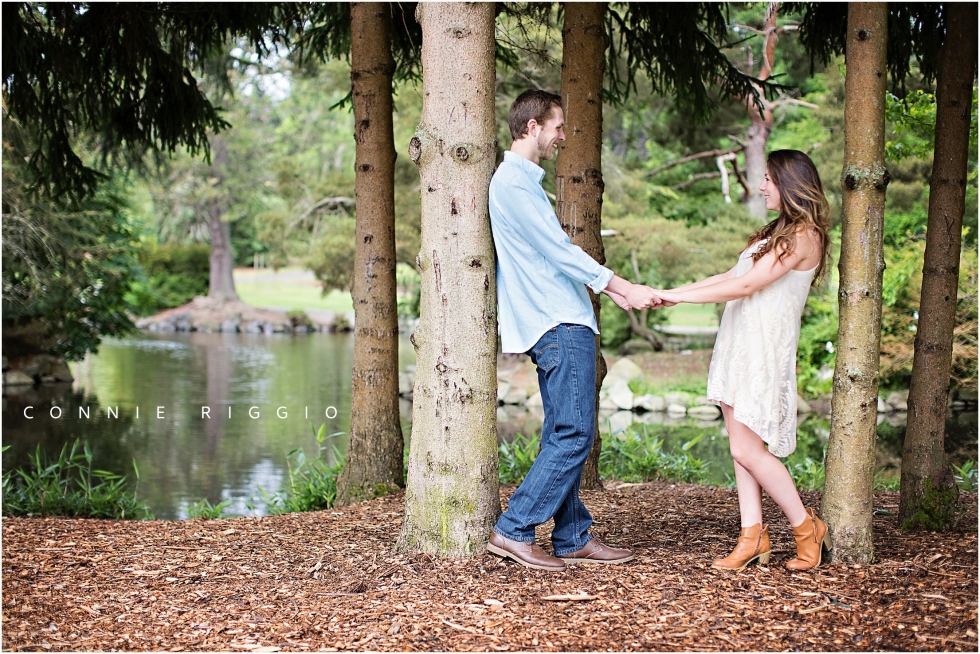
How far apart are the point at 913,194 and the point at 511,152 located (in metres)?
13.3

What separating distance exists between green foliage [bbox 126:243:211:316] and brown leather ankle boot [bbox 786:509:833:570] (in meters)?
29.1

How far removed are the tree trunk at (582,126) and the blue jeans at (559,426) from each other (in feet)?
5.78

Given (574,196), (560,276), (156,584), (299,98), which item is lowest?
(156,584)

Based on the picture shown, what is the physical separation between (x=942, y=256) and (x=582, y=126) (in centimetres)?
192

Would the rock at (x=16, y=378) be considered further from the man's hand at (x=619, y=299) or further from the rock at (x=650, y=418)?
the man's hand at (x=619, y=299)

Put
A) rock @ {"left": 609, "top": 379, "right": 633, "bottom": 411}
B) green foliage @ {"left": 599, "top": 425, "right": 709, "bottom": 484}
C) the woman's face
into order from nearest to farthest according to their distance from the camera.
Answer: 1. the woman's face
2. green foliage @ {"left": 599, "top": 425, "right": 709, "bottom": 484}
3. rock @ {"left": 609, "top": 379, "right": 633, "bottom": 411}

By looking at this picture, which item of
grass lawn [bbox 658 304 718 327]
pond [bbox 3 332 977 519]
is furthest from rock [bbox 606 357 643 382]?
grass lawn [bbox 658 304 718 327]

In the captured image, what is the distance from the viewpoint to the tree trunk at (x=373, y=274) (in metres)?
5.14

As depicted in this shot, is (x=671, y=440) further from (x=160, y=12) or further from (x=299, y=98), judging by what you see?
(x=299, y=98)

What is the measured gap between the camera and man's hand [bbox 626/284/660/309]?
130 inches

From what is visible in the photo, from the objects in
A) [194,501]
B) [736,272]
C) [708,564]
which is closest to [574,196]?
[736,272]

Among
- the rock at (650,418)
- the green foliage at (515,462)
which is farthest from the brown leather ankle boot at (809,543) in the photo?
the rock at (650,418)

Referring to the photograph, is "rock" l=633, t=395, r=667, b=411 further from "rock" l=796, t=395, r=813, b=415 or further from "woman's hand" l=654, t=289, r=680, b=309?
"woman's hand" l=654, t=289, r=680, b=309

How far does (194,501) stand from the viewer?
7.59 metres
